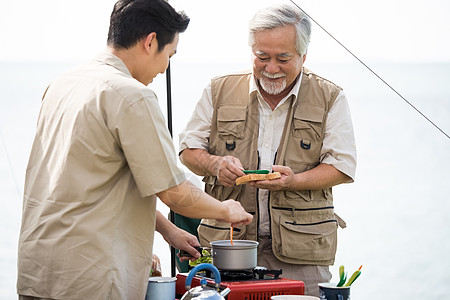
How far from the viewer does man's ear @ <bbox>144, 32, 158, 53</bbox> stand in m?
2.13

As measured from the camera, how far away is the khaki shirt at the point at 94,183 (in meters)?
1.95

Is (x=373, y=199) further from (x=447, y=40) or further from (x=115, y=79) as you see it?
(x=115, y=79)

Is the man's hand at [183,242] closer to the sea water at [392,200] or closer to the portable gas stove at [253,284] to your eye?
the portable gas stove at [253,284]

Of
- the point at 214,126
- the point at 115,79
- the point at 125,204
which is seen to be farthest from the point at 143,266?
the point at 214,126

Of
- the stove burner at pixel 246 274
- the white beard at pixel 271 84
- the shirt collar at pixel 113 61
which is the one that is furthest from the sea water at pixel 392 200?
the shirt collar at pixel 113 61

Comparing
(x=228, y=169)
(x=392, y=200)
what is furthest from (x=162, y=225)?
(x=392, y=200)

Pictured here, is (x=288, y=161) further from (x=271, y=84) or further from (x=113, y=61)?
(x=113, y=61)

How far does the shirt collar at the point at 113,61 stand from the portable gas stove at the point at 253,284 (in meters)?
0.72

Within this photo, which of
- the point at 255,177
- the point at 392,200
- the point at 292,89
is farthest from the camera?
the point at 392,200

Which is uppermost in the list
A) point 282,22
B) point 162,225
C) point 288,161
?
point 282,22

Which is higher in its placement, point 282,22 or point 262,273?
point 282,22

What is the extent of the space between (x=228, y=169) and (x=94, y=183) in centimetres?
94

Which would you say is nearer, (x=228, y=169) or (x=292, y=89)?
(x=228, y=169)

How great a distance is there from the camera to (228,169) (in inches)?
111
